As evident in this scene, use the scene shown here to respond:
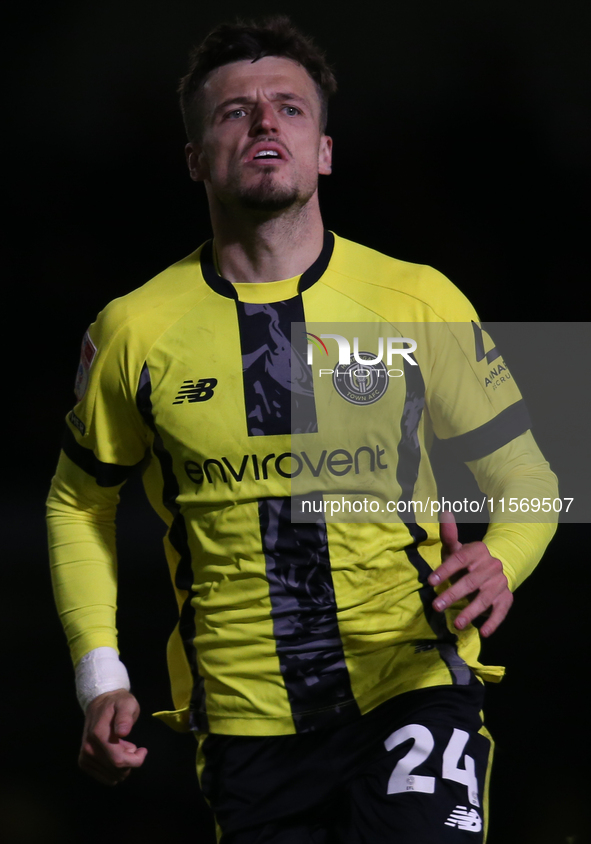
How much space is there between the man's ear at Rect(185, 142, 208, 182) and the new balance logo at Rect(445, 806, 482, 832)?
3.70 ft

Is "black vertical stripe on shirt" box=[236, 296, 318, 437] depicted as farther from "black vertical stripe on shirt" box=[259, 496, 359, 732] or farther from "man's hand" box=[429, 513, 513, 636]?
"man's hand" box=[429, 513, 513, 636]

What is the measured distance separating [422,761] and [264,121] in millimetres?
1040

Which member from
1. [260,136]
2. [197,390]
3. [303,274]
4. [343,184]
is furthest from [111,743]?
[343,184]

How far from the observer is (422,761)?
55.2 inches

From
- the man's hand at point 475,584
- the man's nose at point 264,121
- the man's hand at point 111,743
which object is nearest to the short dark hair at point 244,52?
the man's nose at point 264,121

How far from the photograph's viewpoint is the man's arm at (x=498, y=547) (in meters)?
1.34

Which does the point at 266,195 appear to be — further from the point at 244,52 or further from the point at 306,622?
the point at 306,622

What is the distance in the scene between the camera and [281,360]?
1.65m

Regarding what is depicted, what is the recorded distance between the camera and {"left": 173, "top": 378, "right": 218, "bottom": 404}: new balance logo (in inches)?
63.4

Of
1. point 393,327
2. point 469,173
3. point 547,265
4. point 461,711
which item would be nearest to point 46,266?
point 469,173

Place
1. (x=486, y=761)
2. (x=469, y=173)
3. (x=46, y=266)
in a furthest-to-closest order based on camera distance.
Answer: (x=46, y=266) < (x=469, y=173) < (x=486, y=761)

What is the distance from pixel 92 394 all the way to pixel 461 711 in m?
0.79

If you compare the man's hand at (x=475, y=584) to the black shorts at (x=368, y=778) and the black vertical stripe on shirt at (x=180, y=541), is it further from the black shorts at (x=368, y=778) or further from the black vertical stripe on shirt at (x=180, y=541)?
the black vertical stripe on shirt at (x=180, y=541)

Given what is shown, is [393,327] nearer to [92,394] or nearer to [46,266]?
[92,394]
